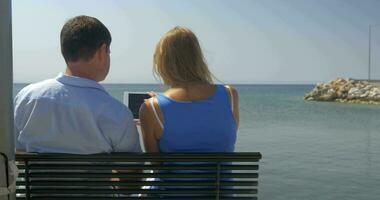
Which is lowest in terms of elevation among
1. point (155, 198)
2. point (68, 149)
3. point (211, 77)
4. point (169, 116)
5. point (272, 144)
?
point (272, 144)

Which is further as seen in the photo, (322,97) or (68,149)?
(322,97)

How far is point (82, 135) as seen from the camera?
90.5 inches

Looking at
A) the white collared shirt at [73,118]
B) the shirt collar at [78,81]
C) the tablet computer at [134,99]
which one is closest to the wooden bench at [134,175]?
the white collared shirt at [73,118]

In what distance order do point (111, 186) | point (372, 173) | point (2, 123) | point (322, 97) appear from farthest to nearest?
1. point (322, 97)
2. point (372, 173)
3. point (111, 186)
4. point (2, 123)

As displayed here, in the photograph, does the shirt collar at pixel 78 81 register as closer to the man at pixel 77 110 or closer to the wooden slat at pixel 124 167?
the man at pixel 77 110

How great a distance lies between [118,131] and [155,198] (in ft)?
1.15

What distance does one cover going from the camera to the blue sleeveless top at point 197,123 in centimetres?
239

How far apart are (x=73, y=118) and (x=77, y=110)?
0.16ft

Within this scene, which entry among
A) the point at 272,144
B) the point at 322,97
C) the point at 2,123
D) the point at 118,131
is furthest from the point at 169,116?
the point at 322,97

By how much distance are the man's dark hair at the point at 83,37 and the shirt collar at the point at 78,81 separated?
10cm

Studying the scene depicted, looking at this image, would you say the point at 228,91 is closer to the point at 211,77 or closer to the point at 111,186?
the point at 211,77

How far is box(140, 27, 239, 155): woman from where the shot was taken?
2389 millimetres

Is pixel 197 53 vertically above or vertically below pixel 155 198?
above

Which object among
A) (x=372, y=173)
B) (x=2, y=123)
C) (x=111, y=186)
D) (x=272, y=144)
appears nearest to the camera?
(x=2, y=123)
